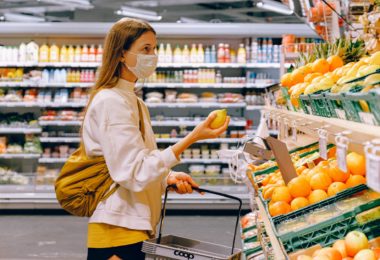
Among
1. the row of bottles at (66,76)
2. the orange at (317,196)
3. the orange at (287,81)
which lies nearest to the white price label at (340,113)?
the orange at (317,196)

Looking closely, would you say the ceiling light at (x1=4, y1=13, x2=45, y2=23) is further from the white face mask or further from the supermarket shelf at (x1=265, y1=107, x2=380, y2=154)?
Answer: the supermarket shelf at (x1=265, y1=107, x2=380, y2=154)

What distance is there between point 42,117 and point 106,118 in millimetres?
5780

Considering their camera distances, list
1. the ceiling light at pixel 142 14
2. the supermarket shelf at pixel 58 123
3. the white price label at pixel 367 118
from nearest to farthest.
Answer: the white price label at pixel 367 118 < the supermarket shelf at pixel 58 123 < the ceiling light at pixel 142 14

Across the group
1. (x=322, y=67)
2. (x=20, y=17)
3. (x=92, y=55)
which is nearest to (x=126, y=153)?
(x=322, y=67)

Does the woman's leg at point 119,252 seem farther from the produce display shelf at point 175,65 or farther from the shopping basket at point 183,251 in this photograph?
the produce display shelf at point 175,65

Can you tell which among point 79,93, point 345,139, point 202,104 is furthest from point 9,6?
point 345,139

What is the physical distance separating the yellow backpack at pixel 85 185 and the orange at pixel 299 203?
703mm

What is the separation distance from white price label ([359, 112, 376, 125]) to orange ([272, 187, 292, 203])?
0.86m

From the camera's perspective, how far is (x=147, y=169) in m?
2.13

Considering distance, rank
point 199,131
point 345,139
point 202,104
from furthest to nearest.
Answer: point 202,104
point 199,131
point 345,139

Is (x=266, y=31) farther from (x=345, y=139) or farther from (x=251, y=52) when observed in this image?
(x=345, y=139)

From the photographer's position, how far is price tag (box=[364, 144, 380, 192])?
3.41 ft

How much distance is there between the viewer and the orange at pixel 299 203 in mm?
2155

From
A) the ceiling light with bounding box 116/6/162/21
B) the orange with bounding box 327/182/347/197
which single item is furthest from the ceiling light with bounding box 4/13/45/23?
the orange with bounding box 327/182/347/197
